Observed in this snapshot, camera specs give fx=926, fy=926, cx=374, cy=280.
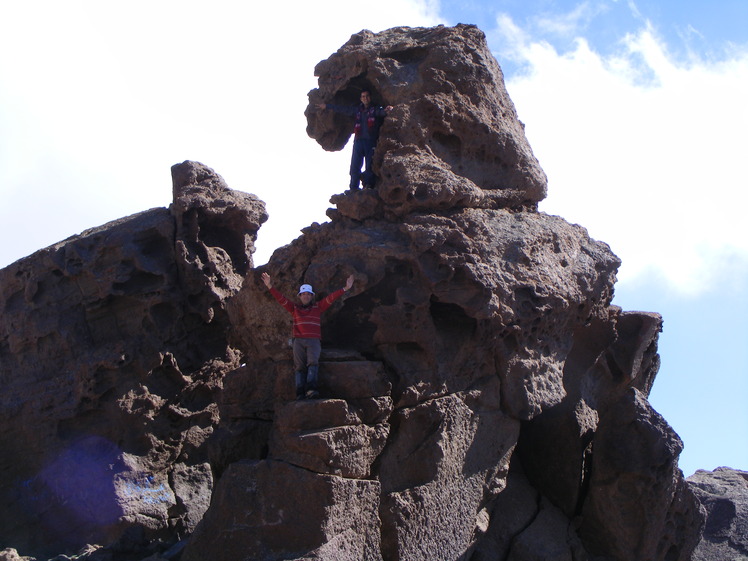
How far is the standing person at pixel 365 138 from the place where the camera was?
942 cm

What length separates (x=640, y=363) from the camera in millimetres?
10508

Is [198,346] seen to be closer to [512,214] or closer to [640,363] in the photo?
[512,214]

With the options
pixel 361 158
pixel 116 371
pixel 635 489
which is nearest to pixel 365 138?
pixel 361 158

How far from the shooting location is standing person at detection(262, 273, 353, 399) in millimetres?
7430

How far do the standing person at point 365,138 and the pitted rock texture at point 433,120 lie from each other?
0.17m

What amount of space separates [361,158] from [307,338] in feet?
8.78

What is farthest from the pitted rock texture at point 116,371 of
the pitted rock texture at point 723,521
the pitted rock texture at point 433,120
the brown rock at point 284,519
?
the pitted rock texture at point 723,521

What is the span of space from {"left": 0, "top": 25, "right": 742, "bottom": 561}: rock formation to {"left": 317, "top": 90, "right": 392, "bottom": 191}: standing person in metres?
0.20

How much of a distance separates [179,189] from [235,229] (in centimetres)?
89

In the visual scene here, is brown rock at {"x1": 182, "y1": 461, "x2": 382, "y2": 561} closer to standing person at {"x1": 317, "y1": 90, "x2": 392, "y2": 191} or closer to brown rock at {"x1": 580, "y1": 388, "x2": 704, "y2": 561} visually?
brown rock at {"x1": 580, "y1": 388, "x2": 704, "y2": 561}

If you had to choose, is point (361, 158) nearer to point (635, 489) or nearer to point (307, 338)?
point (307, 338)

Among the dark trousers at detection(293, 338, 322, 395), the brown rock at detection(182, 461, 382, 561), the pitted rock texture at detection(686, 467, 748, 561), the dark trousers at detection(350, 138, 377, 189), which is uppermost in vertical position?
the dark trousers at detection(350, 138, 377, 189)

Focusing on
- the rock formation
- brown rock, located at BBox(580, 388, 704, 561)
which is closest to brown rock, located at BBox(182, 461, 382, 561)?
the rock formation

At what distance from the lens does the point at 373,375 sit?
7.62 m
